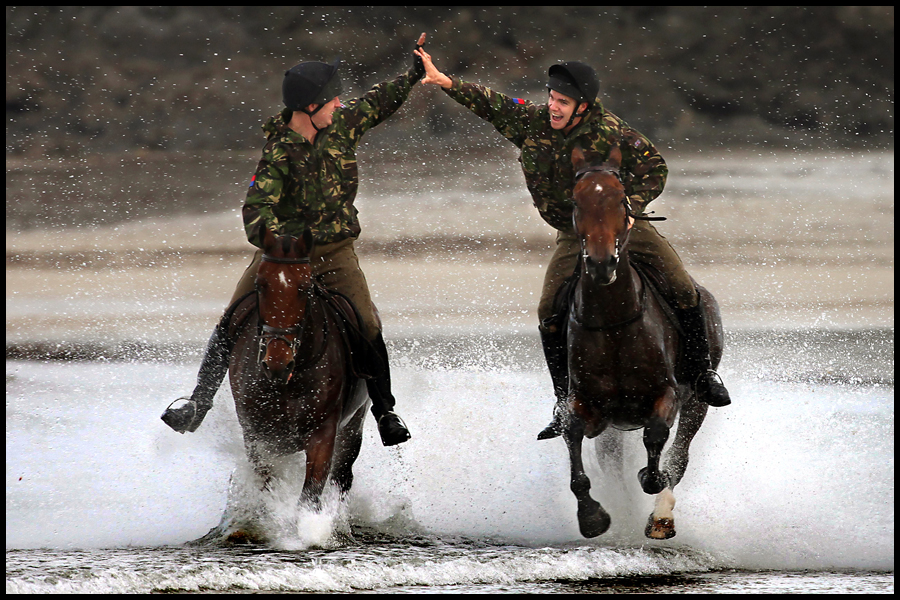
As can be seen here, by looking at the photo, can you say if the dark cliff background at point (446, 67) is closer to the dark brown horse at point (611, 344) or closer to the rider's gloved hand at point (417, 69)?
the rider's gloved hand at point (417, 69)

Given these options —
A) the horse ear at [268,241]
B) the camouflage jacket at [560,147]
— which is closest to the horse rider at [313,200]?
the horse ear at [268,241]

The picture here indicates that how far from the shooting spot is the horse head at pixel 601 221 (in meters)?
4.89

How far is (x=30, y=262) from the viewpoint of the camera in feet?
52.1

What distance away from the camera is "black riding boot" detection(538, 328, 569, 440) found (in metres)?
5.89

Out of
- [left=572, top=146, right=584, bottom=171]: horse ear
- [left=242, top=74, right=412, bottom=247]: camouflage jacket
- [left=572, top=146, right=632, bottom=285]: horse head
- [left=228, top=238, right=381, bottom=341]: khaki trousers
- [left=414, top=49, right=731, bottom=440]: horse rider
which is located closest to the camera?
[left=572, top=146, right=632, bottom=285]: horse head

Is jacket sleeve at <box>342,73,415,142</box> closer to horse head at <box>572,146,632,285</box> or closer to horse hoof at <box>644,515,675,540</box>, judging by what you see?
horse head at <box>572,146,632,285</box>

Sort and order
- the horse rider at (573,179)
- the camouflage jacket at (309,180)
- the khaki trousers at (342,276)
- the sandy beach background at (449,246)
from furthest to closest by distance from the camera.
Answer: the sandy beach background at (449,246) < the khaki trousers at (342,276) < the horse rider at (573,179) < the camouflage jacket at (309,180)

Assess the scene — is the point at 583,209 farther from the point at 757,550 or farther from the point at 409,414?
the point at 409,414

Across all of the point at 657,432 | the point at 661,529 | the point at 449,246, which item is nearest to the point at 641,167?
the point at 657,432

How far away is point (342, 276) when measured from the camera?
5.91 metres

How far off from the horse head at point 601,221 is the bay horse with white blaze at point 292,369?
126cm

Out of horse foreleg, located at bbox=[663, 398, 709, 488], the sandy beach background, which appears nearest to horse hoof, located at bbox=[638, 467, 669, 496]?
horse foreleg, located at bbox=[663, 398, 709, 488]

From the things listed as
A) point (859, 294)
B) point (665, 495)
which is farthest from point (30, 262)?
point (665, 495)

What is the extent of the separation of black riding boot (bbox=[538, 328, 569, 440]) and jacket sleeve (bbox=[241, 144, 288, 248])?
157 cm
